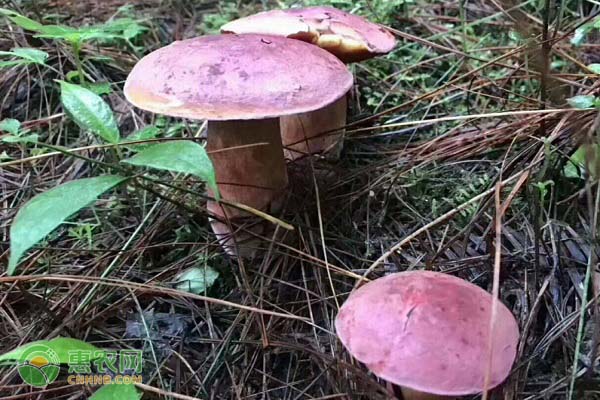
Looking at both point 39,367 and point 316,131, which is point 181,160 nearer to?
point 39,367

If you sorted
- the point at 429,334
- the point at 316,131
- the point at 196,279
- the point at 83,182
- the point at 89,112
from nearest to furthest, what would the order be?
1. the point at 429,334
2. the point at 83,182
3. the point at 89,112
4. the point at 196,279
5. the point at 316,131

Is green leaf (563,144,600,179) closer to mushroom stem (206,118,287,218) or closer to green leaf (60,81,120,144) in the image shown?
mushroom stem (206,118,287,218)

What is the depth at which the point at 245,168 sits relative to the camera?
5.98 ft

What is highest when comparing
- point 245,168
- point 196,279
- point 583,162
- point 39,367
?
point 583,162

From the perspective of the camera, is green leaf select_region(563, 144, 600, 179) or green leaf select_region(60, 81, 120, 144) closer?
green leaf select_region(563, 144, 600, 179)

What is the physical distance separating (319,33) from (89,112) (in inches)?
35.8

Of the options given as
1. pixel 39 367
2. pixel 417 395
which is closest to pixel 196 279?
pixel 39 367

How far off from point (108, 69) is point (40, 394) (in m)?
1.83

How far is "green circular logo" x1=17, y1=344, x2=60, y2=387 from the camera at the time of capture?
1270mm

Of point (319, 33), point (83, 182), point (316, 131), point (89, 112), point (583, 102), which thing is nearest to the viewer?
point (83, 182)

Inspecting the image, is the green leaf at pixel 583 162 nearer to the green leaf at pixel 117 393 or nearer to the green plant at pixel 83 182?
the green plant at pixel 83 182

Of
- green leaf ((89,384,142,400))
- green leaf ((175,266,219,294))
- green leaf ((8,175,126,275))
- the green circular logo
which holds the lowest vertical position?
green leaf ((175,266,219,294))

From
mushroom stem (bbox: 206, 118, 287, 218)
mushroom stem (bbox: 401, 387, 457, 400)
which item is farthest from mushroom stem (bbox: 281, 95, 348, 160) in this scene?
mushroom stem (bbox: 401, 387, 457, 400)

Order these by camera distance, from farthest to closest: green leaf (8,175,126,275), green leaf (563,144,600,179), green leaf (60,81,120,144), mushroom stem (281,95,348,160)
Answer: mushroom stem (281,95,348,160), green leaf (60,81,120,144), green leaf (563,144,600,179), green leaf (8,175,126,275)
